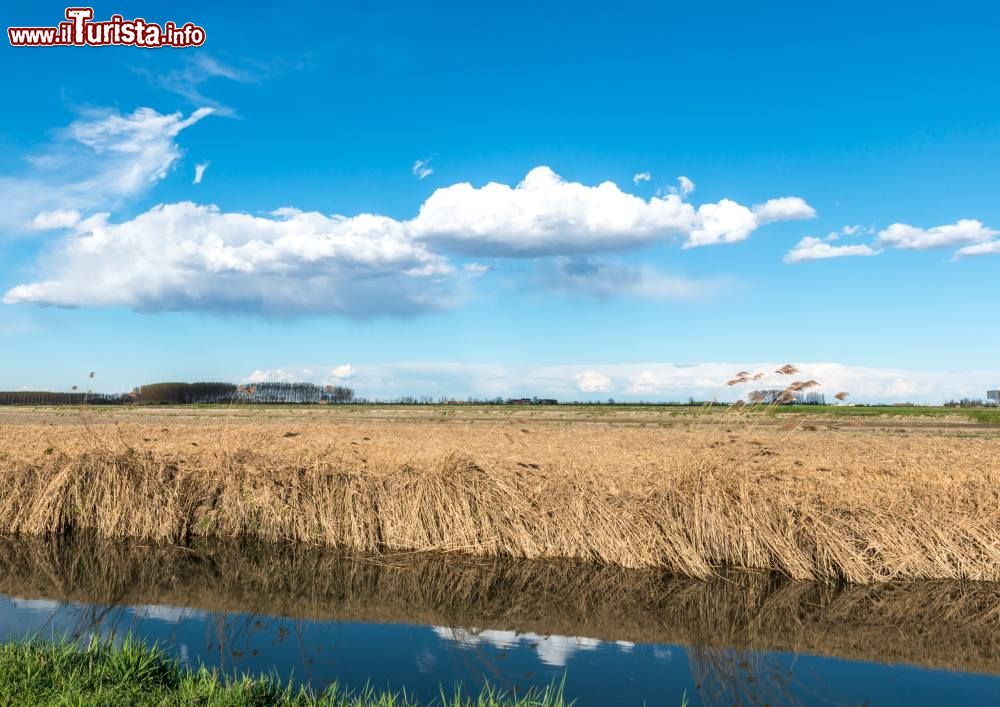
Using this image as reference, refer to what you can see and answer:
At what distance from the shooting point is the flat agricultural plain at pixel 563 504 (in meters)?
14.0

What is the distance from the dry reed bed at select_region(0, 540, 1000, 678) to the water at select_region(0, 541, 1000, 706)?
42 mm

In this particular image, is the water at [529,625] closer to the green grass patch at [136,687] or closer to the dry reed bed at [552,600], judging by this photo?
the dry reed bed at [552,600]

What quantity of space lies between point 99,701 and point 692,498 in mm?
10702

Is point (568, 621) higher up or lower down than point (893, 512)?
lower down

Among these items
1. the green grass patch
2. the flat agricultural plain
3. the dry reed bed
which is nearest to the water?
the dry reed bed

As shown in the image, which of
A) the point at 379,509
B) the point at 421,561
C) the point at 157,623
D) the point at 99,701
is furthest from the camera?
the point at 379,509

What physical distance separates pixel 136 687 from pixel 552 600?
23.0 feet

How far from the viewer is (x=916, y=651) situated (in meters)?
10.8

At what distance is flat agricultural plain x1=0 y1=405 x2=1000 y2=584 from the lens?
1398 cm

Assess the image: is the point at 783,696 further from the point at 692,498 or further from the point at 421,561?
the point at 421,561

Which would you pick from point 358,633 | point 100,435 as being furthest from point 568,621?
point 100,435

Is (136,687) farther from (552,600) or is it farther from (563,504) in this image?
(563,504)

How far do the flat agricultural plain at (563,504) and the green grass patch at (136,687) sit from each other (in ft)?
20.6

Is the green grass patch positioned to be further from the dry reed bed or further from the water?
the dry reed bed
